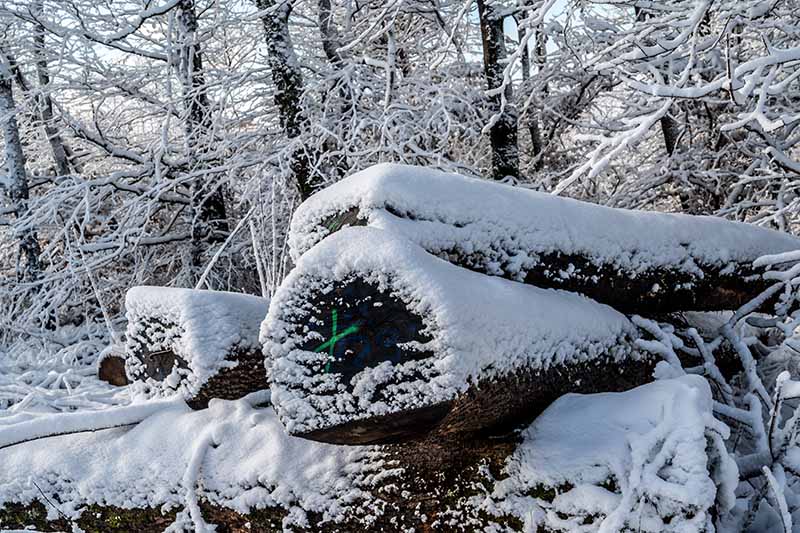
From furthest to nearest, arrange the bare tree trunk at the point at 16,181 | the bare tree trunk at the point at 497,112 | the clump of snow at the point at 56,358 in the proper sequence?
1. the bare tree trunk at the point at 16,181
2. the bare tree trunk at the point at 497,112
3. the clump of snow at the point at 56,358

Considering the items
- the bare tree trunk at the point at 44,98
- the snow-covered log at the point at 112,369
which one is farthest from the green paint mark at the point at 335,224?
the bare tree trunk at the point at 44,98

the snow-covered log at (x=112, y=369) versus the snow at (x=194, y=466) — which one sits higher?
the snow at (x=194, y=466)

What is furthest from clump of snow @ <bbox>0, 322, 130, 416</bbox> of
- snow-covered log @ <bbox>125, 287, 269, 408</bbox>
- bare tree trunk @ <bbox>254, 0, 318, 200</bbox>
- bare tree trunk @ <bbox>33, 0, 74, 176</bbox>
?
bare tree trunk @ <bbox>254, 0, 318, 200</bbox>

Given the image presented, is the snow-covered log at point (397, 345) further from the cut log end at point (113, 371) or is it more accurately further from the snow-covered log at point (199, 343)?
the cut log end at point (113, 371)

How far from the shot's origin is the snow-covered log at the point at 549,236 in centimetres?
210

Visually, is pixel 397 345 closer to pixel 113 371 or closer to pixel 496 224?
pixel 496 224

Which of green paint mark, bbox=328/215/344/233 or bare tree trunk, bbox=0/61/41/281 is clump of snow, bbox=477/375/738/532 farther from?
bare tree trunk, bbox=0/61/41/281

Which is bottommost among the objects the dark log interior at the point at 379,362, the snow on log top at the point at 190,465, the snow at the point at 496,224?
the snow on log top at the point at 190,465

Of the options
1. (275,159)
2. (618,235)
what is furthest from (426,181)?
(275,159)

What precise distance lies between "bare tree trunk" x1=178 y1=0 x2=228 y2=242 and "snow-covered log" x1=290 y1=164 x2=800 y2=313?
5577 mm

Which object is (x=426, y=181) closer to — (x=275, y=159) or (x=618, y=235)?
(x=618, y=235)

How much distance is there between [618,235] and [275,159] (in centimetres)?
507

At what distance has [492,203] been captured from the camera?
7.22 feet

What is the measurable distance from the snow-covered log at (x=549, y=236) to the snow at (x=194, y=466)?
2.17 ft
